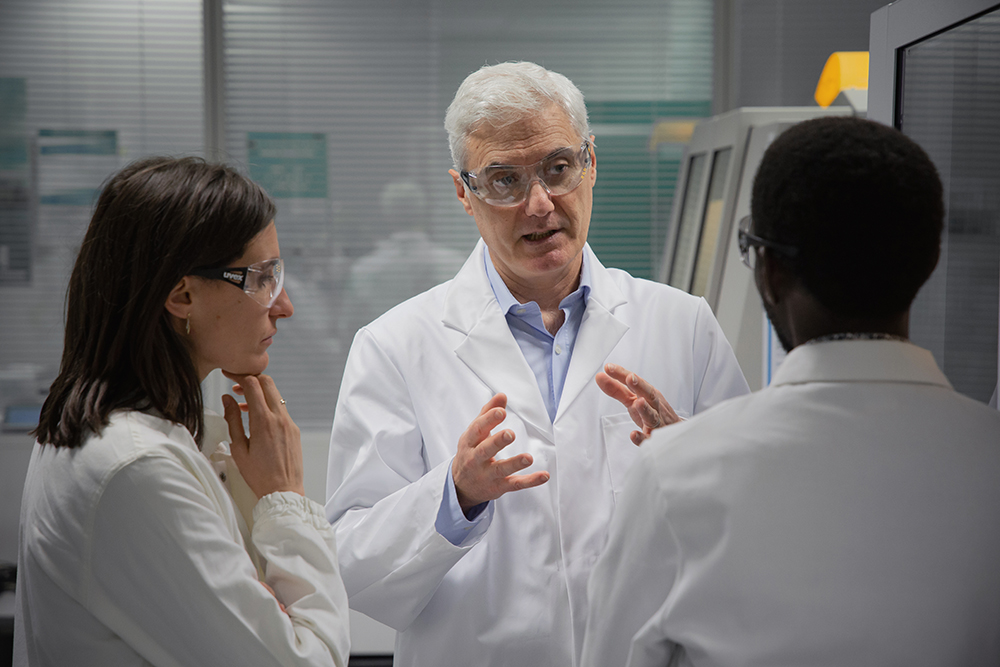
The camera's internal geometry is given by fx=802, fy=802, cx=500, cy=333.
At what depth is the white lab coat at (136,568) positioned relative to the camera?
2.84 ft

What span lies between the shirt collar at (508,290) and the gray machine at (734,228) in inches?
30.8

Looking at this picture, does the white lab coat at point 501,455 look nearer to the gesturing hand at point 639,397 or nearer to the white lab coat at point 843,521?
the gesturing hand at point 639,397

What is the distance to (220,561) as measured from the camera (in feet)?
2.94

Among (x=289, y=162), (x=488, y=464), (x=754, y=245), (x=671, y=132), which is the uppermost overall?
(x=671, y=132)

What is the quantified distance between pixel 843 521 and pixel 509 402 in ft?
2.44

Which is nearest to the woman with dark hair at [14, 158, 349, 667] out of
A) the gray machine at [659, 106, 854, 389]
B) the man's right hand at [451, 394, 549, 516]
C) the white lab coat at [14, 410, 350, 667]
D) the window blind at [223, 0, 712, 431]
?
the white lab coat at [14, 410, 350, 667]

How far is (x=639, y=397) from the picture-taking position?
4.10 feet

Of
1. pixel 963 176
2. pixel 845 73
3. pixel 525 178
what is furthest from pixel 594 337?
pixel 845 73

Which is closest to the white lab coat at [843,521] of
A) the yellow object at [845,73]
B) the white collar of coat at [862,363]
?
the white collar of coat at [862,363]

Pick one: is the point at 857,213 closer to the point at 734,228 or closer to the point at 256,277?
the point at 256,277

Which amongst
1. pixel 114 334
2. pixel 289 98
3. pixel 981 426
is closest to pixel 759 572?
pixel 981 426

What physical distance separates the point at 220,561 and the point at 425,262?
2.48 metres

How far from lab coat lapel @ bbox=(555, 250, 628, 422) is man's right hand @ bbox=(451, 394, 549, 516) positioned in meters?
→ 0.23

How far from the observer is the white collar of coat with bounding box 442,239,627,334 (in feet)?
4.97
